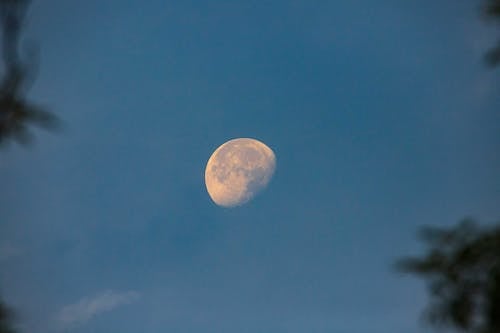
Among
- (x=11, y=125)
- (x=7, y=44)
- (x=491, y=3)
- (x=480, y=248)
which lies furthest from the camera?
(x=480, y=248)

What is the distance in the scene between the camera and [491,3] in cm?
2330

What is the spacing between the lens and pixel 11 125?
52.0 ft

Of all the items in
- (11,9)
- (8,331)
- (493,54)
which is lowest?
(8,331)

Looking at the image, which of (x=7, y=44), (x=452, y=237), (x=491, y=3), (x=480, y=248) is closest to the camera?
(x=7, y=44)

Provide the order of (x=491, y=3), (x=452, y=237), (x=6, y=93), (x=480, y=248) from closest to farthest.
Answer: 1. (x=6, y=93)
2. (x=491, y=3)
3. (x=480, y=248)
4. (x=452, y=237)

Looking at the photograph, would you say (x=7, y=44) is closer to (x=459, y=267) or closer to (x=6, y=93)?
(x=6, y=93)

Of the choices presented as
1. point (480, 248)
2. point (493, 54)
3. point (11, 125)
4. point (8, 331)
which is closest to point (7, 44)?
point (11, 125)

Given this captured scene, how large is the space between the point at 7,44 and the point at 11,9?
3.55ft

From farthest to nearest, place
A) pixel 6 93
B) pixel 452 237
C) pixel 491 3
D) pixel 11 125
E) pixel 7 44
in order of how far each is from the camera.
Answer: pixel 452 237 → pixel 491 3 → pixel 11 125 → pixel 6 93 → pixel 7 44

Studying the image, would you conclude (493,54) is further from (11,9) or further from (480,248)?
(11,9)

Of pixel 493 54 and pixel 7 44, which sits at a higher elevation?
pixel 493 54

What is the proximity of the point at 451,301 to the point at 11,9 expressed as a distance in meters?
22.7

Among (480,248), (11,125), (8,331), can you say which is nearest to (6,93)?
(11,125)

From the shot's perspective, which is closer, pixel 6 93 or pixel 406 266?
pixel 6 93
